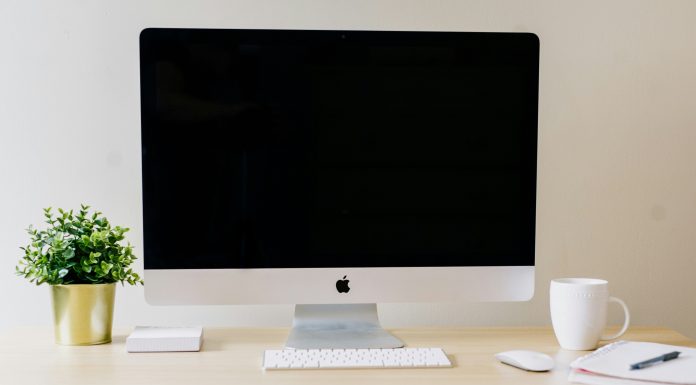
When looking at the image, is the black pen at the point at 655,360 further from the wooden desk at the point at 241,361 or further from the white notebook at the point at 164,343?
the white notebook at the point at 164,343

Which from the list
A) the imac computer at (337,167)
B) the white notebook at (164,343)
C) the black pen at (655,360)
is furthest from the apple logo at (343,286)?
A: the black pen at (655,360)

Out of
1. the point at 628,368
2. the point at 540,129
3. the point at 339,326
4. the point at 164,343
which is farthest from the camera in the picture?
the point at 540,129

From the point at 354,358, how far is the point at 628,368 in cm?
42

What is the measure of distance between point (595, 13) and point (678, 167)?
395 millimetres

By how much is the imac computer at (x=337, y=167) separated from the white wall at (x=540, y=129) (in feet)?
1.01

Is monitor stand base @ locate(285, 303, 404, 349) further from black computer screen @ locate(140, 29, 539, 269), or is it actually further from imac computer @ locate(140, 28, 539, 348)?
black computer screen @ locate(140, 29, 539, 269)

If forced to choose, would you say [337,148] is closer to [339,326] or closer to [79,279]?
[339,326]

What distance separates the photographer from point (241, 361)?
118 cm

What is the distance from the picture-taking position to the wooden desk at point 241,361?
42.4 inches

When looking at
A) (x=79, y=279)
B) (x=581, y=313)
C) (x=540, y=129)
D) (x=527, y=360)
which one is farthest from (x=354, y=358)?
(x=540, y=129)

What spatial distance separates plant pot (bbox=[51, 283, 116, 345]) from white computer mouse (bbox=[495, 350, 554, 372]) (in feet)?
2.33

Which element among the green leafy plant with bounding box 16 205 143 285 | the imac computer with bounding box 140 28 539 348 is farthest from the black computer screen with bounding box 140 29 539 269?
the green leafy plant with bounding box 16 205 143 285

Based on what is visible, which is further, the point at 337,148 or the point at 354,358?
the point at 337,148

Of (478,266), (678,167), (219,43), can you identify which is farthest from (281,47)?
(678,167)
